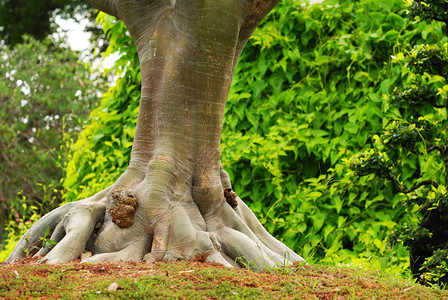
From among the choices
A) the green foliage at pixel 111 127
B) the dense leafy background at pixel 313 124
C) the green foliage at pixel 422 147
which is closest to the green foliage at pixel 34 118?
the green foliage at pixel 111 127

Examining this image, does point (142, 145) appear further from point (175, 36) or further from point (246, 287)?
point (246, 287)

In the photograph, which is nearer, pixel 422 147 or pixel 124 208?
pixel 124 208

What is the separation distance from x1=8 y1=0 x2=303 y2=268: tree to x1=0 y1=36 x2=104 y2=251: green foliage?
21.6 feet

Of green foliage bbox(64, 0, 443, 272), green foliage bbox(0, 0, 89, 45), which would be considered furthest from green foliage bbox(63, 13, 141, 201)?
green foliage bbox(0, 0, 89, 45)

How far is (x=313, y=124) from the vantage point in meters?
5.67

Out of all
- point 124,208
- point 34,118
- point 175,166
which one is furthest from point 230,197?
point 34,118

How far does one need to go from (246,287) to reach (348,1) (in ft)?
13.6

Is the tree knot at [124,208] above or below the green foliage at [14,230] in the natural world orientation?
above

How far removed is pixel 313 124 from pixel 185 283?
10.8ft

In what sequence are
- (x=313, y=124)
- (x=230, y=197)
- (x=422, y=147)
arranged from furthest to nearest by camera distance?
1. (x=313, y=124)
2. (x=422, y=147)
3. (x=230, y=197)

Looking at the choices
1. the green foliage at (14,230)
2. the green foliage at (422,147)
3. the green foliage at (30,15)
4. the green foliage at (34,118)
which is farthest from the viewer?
the green foliage at (30,15)

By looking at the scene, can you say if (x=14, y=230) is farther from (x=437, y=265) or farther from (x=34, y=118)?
(x=437, y=265)

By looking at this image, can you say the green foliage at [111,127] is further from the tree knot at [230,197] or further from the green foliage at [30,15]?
the green foliage at [30,15]

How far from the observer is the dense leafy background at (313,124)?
17.0 feet
